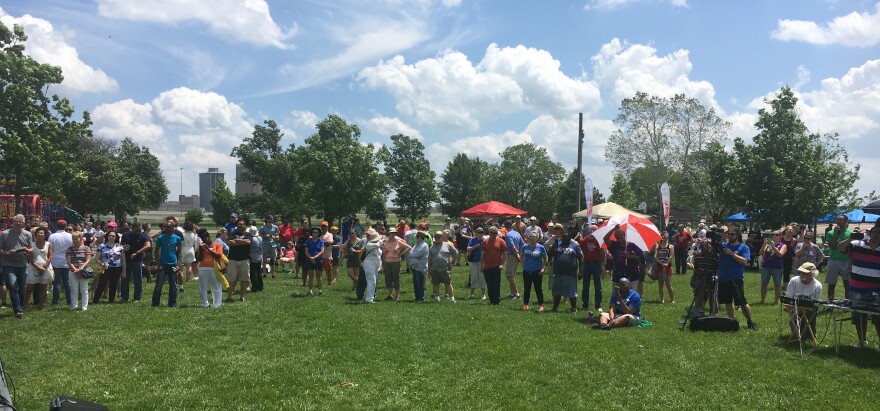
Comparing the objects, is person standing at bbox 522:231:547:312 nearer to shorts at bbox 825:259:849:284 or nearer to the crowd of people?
the crowd of people

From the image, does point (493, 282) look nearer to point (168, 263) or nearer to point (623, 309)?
point (623, 309)

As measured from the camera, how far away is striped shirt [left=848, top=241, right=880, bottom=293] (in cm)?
781

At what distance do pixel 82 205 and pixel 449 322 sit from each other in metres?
55.5

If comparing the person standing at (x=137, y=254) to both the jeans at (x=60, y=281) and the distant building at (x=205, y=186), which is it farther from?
the distant building at (x=205, y=186)

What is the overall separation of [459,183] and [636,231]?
73156 millimetres

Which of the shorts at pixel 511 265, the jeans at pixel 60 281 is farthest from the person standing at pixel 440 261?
the jeans at pixel 60 281

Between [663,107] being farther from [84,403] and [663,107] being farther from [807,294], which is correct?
[84,403]

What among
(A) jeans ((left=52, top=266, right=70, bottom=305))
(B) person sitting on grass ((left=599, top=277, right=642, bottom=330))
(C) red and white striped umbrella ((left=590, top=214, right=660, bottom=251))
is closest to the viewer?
(B) person sitting on grass ((left=599, top=277, right=642, bottom=330))

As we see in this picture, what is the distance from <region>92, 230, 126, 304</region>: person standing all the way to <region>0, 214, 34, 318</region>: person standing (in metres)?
1.32

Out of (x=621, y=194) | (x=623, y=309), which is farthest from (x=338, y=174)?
(x=621, y=194)

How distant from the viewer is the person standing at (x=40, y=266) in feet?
35.8

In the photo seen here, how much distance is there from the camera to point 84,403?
177 inches

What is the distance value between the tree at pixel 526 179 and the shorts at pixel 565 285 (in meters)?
69.3

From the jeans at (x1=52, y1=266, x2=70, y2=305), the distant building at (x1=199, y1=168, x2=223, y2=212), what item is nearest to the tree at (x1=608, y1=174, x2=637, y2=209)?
the jeans at (x1=52, y1=266, x2=70, y2=305)
